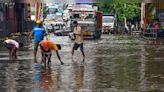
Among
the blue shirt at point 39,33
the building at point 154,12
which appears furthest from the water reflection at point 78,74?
the building at point 154,12

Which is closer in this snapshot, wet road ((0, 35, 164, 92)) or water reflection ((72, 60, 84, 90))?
wet road ((0, 35, 164, 92))

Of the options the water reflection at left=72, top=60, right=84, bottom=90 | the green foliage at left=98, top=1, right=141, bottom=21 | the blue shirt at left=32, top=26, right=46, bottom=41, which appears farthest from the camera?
the green foliage at left=98, top=1, right=141, bottom=21

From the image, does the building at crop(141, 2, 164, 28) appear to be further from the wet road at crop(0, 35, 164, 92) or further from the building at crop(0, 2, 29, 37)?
the wet road at crop(0, 35, 164, 92)

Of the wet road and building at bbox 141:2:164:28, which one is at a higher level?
building at bbox 141:2:164:28

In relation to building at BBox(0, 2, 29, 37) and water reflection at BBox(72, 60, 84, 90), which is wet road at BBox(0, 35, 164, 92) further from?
building at BBox(0, 2, 29, 37)

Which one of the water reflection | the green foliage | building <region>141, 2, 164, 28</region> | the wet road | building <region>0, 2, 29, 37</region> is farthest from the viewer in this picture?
the green foliage

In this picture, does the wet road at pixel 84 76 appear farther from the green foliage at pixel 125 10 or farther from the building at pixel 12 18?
the green foliage at pixel 125 10

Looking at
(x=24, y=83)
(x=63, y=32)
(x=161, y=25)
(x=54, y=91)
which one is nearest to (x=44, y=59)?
(x=24, y=83)

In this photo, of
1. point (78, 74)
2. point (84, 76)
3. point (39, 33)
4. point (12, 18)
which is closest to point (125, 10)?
A: point (12, 18)

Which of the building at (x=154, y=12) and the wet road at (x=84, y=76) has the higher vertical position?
the building at (x=154, y=12)

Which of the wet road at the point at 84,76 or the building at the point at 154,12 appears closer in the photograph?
the wet road at the point at 84,76

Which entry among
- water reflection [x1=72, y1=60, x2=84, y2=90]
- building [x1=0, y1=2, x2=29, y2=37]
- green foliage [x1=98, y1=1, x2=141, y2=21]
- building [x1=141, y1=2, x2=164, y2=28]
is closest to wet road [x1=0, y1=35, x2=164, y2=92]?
water reflection [x1=72, y1=60, x2=84, y2=90]

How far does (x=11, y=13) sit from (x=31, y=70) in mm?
40690

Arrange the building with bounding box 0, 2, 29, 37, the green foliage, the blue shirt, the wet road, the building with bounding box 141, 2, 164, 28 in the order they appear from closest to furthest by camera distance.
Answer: the wet road → the blue shirt → the building with bounding box 0, 2, 29, 37 → the building with bounding box 141, 2, 164, 28 → the green foliage
